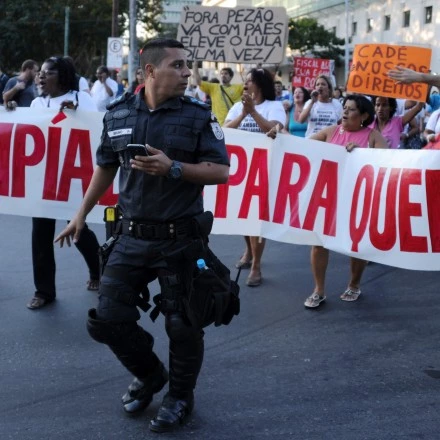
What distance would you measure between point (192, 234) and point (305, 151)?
284 cm

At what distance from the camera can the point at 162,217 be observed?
163 inches

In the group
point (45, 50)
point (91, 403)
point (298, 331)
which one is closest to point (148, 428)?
point (91, 403)

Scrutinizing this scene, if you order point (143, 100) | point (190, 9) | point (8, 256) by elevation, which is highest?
→ point (190, 9)

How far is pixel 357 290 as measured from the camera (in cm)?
688

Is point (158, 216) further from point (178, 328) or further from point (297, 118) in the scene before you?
point (297, 118)

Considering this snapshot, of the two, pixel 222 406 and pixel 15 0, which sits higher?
pixel 15 0

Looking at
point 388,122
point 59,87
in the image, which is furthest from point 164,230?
point 388,122

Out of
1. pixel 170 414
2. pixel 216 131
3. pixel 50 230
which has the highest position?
pixel 216 131

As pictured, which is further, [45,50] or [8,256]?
[45,50]

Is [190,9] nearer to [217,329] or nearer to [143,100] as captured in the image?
[217,329]

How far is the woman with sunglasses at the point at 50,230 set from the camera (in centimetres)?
654

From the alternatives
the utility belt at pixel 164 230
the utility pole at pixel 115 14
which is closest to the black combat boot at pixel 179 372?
the utility belt at pixel 164 230

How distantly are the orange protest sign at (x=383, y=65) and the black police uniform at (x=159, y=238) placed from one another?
5135 mm

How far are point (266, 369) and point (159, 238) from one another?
4.51 feet
